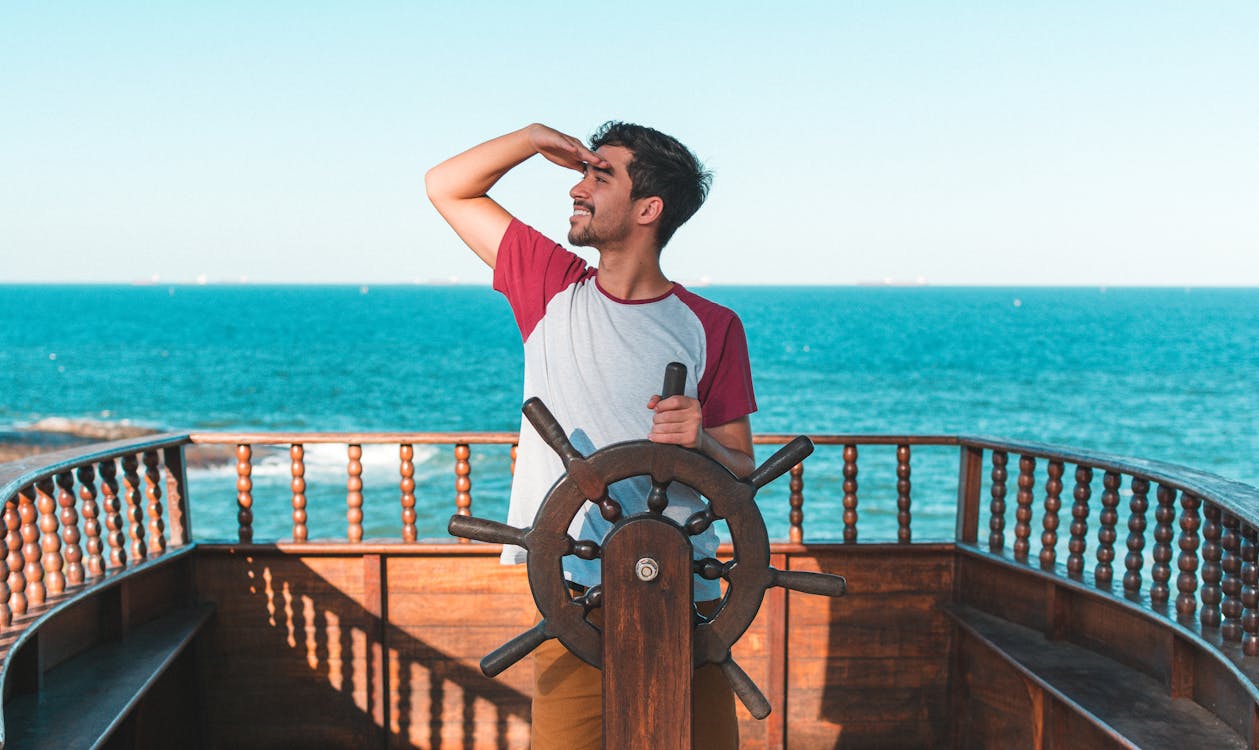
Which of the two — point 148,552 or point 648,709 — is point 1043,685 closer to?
point 648,709

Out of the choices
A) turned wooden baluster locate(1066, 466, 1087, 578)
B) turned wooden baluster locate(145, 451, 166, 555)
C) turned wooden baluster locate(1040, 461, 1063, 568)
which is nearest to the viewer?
turned wooden baluster locate(1066, 466, 1087, 578)

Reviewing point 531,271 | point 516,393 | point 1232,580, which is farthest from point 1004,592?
point 516,393

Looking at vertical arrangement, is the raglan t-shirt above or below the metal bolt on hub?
above

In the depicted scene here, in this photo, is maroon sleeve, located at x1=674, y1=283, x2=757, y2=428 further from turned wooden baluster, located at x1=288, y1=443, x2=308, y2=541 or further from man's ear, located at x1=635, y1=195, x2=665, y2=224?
turned wooden baluster, located at x1=288, y1=443, x2=308, y2=541

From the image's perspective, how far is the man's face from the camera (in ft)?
5.61

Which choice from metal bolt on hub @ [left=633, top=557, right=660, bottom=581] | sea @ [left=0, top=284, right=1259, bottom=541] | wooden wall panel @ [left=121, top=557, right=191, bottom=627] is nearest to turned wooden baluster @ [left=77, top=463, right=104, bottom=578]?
wooden wall panel @ [left=121, top=557, right=191, bottom=627]

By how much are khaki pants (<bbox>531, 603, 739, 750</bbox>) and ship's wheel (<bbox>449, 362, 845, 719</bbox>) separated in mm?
151

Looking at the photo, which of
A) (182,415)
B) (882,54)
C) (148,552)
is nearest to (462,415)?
(182,415)

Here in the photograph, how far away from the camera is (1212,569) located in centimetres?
255

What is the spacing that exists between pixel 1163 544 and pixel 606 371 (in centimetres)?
192

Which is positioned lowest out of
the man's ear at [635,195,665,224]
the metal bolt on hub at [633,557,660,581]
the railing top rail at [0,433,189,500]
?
the railing top rail at [0,433,189,500]

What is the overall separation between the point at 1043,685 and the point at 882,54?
134 feet

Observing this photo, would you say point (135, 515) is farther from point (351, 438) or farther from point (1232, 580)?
point (1232, 580)

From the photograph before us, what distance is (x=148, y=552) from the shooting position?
11.4 ft
